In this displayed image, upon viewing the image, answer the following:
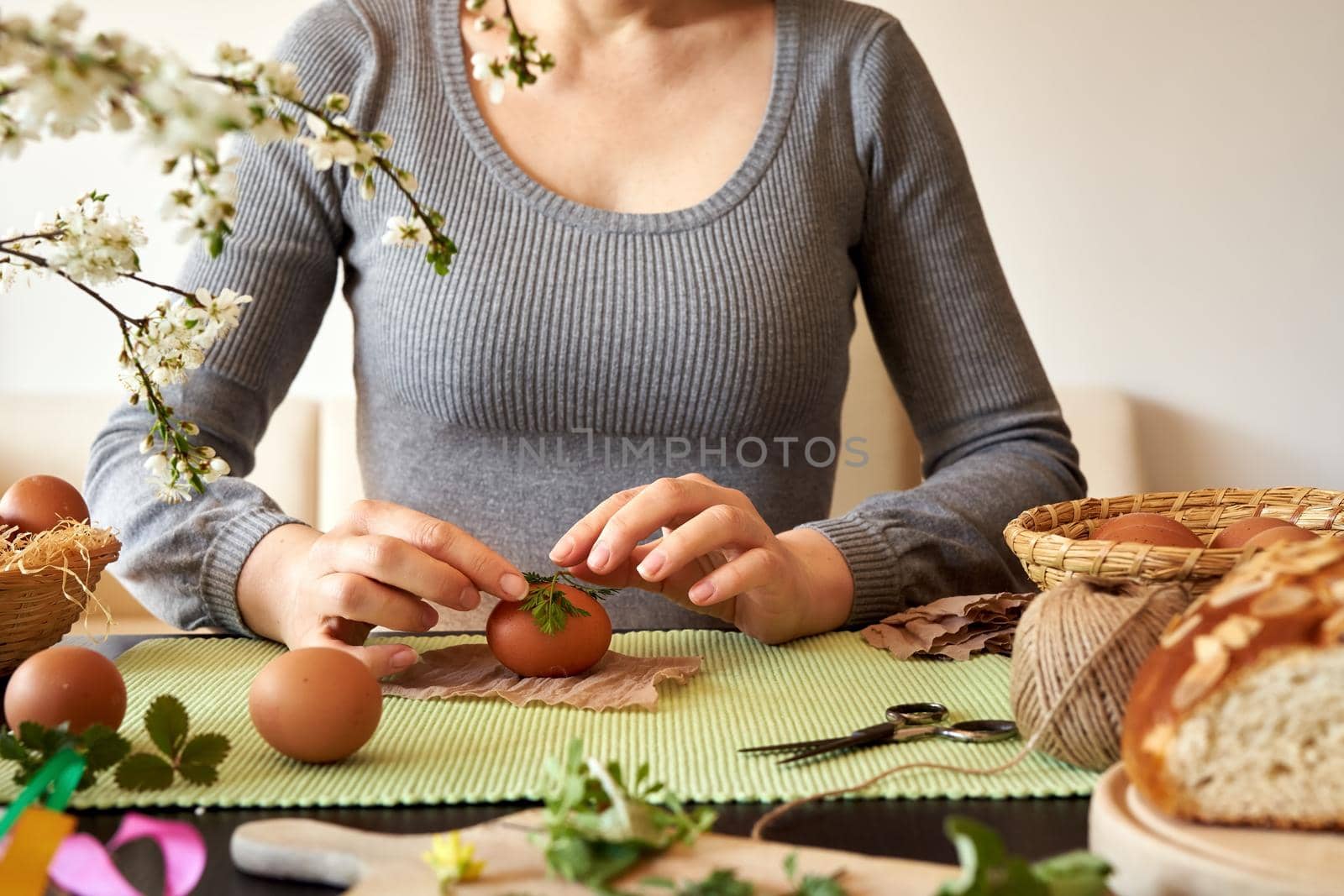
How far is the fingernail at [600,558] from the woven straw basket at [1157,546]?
278 millimetres

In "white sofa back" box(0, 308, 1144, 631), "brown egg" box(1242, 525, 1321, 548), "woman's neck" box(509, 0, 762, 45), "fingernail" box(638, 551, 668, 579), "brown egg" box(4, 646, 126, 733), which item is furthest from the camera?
"white sofa back" box(0, 308, 1144, 631)

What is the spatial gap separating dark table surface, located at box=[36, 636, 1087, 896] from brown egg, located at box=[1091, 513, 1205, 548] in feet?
0.81

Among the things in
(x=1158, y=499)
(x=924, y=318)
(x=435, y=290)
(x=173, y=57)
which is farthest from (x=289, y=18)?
(x=173, y=57)

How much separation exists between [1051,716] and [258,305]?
0.92m

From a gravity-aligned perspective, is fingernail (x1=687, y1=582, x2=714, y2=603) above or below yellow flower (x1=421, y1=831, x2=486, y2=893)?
below

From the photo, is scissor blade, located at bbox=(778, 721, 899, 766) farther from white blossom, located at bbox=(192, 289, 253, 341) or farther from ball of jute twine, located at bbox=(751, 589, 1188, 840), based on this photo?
white blossom, located at bbox=(192, 289, 253, 341)

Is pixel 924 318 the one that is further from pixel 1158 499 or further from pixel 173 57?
pixel 173 57

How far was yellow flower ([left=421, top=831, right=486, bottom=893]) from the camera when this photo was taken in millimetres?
476

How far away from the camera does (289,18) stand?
2.33 metres

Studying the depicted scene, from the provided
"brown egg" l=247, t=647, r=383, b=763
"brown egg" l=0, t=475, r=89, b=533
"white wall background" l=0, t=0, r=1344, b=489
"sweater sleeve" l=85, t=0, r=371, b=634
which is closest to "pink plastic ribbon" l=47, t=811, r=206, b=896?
"brown egg" l=247, t=647, r=383, b=763

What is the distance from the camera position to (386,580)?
0.84m

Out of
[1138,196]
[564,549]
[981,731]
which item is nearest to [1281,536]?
[981,731]

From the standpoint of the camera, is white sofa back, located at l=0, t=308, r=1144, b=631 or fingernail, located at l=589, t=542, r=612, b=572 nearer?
fingernail, located at l=589, t=542, r=612, b=572

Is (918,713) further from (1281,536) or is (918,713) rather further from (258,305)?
(258,305)
